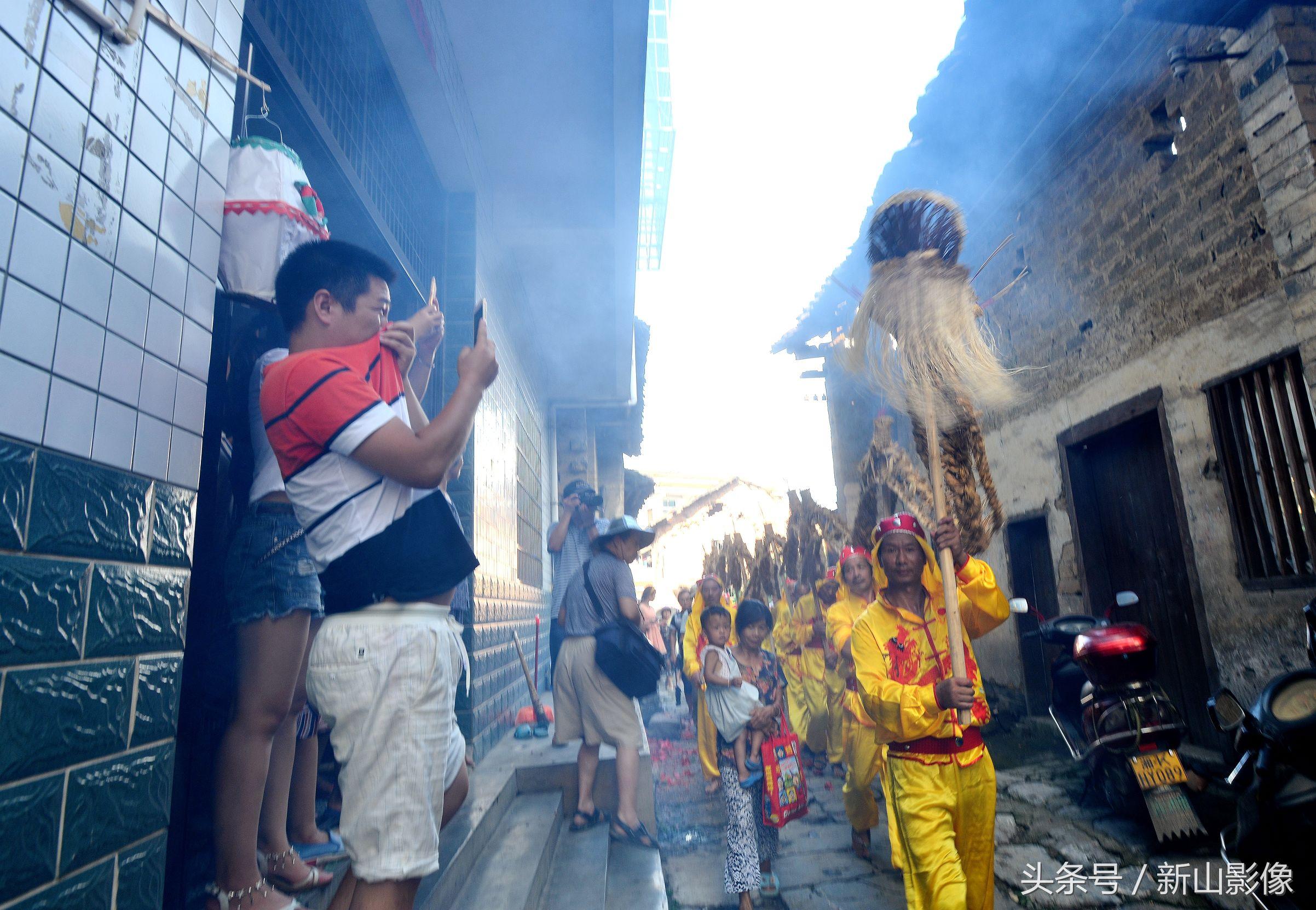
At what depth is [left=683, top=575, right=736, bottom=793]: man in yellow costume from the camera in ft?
17.1

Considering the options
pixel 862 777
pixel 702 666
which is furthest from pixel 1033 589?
pixel 702 666

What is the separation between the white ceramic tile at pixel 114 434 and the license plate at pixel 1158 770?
16.4ft

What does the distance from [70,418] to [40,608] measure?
350 mm

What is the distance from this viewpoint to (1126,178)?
6895 millimetres

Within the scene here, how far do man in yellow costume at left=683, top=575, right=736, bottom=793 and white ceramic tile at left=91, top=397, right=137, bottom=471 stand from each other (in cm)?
369

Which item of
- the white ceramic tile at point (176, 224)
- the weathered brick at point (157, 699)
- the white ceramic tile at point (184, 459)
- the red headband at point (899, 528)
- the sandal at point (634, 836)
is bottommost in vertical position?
the sandal at point (634, 836)

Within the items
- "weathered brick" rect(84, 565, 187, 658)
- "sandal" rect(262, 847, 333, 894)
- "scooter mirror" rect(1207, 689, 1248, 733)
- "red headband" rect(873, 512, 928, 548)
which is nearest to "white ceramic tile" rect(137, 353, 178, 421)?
"weathered brick" rect(84, 565, 187, 658)

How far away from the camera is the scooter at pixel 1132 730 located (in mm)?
4152

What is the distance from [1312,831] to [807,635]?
4735 mm

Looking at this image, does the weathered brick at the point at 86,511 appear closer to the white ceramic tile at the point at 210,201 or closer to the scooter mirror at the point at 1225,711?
the white ceramic tile at the point at 210,201

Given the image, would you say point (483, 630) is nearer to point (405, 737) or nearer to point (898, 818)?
point (898, 818)

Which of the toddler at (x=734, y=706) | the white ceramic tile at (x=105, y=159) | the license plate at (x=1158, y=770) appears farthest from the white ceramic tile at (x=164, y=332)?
the license plate at (x=1158, y=770)

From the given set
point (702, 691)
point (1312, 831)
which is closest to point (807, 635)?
point (702, 691)

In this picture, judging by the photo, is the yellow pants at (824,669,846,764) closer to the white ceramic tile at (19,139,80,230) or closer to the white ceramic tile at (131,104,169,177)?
the white ceramic tile at (131,104,169,177)
